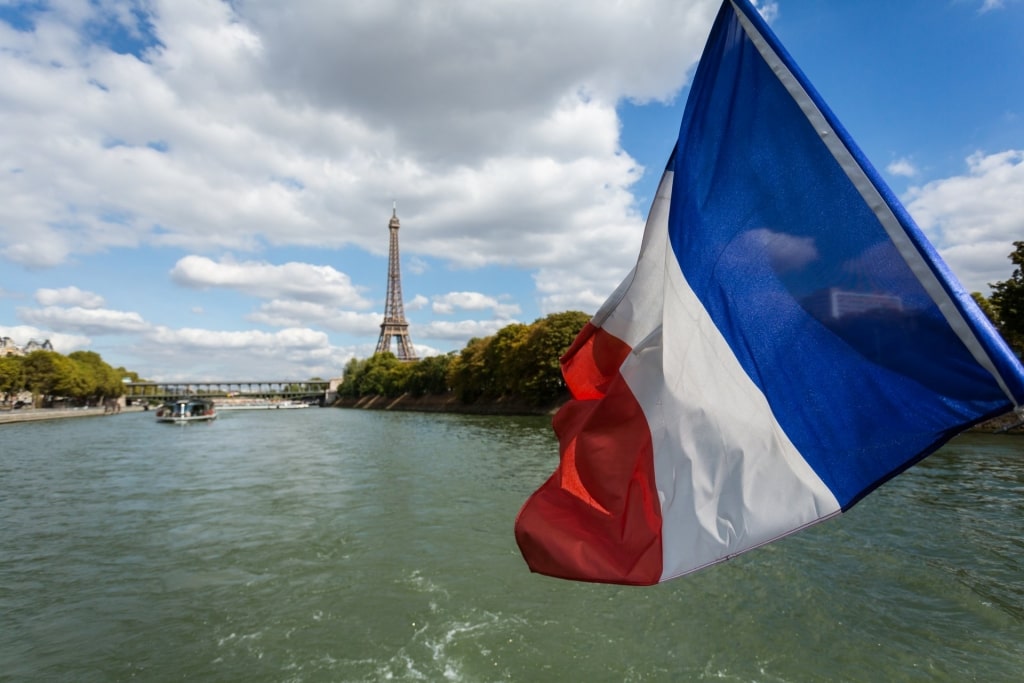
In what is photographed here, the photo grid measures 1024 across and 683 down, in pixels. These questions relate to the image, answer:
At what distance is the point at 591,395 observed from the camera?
4.31 meters

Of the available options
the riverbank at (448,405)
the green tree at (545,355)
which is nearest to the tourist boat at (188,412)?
the riverbank at (448,405)

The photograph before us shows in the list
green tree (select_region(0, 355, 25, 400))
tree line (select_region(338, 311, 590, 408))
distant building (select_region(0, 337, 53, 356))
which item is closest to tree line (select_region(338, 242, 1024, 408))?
tree line (select_region(338, 311, 590, 408))

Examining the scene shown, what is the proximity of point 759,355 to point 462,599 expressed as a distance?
25.0ft

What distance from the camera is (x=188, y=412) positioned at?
74812 mm

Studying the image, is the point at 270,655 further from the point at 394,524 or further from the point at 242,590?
the point at 394,524

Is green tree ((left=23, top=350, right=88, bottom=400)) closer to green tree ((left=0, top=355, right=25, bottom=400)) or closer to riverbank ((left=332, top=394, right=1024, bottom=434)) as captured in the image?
green tree ((left=0, top=355, right=25, bottom=400))

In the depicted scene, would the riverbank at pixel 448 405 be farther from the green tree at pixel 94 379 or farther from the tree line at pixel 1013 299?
the green tree at pixel 94 379

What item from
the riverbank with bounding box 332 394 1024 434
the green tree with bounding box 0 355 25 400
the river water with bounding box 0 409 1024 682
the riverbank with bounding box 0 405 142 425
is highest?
the green tree with bounding box 0 355 25 400

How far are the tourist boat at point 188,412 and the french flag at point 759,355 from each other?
256 ft

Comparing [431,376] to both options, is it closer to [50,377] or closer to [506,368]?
[506,368]

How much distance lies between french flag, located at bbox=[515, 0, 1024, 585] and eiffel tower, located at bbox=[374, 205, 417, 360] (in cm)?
15728

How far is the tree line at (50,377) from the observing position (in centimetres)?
9531

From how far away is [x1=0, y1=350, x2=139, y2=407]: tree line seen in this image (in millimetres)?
95312

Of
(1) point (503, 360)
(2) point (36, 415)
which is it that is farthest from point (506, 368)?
(2) point (36, 415)
